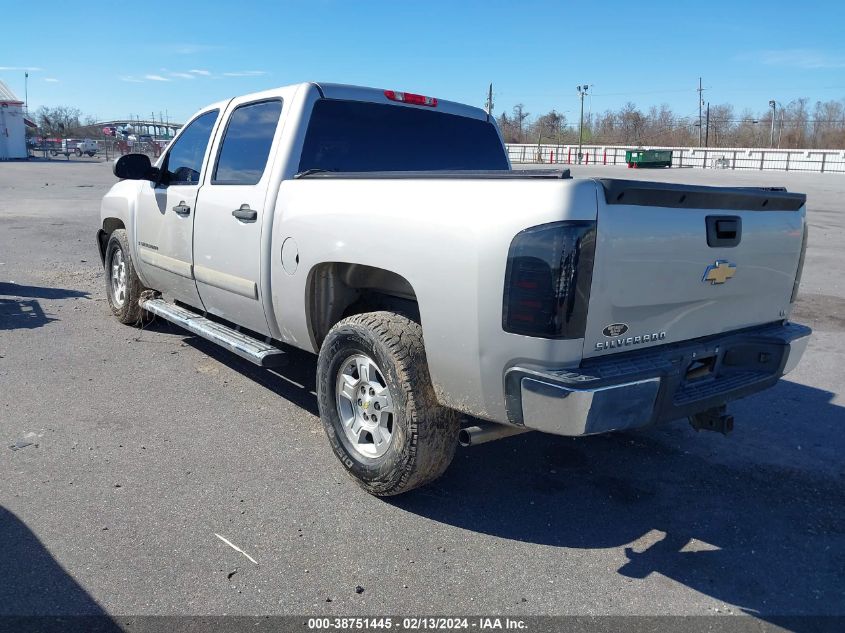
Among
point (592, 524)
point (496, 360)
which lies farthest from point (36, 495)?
point (592, 524)

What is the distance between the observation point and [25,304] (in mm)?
7914

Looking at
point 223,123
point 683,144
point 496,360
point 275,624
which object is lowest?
point 275,624

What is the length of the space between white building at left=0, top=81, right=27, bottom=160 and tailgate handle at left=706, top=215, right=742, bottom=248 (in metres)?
64.3

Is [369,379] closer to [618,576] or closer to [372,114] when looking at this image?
[618,576]

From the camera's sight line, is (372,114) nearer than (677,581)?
No

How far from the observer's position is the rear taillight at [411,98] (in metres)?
4.96

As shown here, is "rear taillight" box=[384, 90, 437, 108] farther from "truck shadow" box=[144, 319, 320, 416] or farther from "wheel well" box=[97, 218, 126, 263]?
"wheel well" box=[97, 218, 126, 263]

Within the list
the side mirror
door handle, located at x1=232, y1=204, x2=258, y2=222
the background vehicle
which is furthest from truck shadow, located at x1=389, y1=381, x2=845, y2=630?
the background vehicle

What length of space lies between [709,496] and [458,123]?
3.09 metres

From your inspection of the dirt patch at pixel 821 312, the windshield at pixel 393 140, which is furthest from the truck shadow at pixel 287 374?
the dirt patch at pixel 821 312

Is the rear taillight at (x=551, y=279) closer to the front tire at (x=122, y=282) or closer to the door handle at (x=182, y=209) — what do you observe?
the door handle at (x=182, y=209)

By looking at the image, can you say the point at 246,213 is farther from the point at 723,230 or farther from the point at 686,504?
the point at 686,504

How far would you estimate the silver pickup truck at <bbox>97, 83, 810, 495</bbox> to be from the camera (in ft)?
9.34

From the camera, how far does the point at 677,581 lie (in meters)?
3.11
